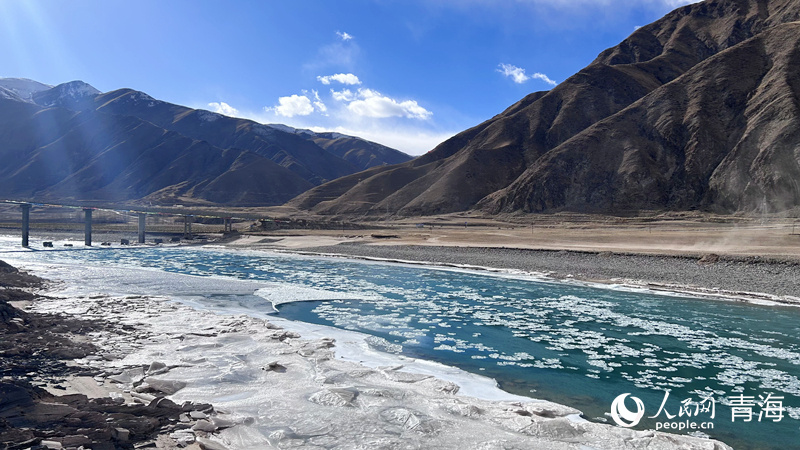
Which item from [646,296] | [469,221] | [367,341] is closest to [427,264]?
[646,296]

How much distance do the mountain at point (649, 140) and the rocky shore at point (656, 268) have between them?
5609cm

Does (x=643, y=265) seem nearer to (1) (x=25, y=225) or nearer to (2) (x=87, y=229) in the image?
(2) (x=87, y=229)

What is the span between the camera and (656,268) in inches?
1240

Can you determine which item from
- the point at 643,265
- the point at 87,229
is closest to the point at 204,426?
the point at 643,265

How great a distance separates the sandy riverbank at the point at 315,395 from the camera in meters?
7.65

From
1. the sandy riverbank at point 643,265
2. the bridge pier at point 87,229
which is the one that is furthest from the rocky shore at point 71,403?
the bridge pier at point 87,229

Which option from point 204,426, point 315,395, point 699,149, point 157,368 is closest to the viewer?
point 204,426

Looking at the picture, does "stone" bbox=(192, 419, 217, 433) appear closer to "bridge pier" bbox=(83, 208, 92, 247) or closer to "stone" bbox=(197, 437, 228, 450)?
"stone" bbox=(197, 437, 228, 450)

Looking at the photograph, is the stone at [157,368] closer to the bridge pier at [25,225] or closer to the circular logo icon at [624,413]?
the circular logo icon at [624,413]

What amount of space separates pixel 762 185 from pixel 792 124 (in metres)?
12.2

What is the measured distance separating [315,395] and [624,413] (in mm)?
6373

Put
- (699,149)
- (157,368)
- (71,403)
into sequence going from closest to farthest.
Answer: (71,403)
(157,368)
(699,149)

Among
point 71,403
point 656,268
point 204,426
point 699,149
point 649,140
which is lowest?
point 204,426

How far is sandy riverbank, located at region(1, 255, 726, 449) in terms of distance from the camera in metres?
7.65
